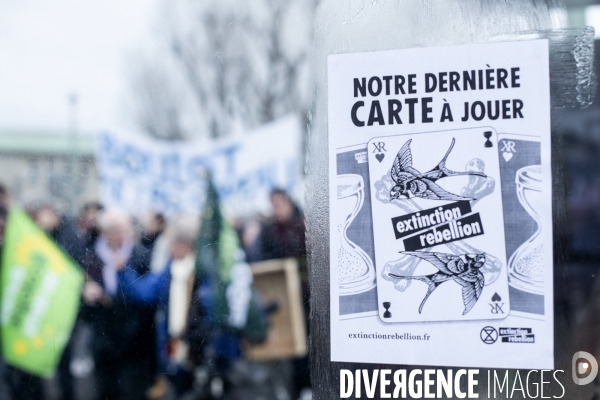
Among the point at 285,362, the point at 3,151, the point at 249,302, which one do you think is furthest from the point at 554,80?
the point at 3,151

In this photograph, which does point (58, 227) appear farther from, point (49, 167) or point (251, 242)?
point (251, 242)

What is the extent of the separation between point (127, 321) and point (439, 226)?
0.70 metres

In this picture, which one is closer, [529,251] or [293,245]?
[529,251]

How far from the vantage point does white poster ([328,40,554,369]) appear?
3.69 ft

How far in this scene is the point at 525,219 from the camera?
1.13 meters

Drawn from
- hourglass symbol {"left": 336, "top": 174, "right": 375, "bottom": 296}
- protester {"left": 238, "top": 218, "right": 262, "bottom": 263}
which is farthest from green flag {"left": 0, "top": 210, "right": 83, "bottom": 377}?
hourglass symbol {"left": 336, "top": 174, "right": 375, "bottom": 296}

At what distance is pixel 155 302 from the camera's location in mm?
1312

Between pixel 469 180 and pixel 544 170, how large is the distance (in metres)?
0.14

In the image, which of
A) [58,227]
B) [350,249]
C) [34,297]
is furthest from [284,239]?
[34,297]

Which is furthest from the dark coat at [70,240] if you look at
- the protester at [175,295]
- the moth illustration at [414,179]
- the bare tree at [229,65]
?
the moth illustration at [414,179]

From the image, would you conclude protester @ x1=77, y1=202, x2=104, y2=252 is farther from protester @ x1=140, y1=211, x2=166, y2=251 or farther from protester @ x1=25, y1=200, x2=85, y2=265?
protester @ x1=140, y1=211, x2=166, y2=251

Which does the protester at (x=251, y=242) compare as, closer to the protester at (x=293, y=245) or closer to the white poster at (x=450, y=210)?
the protester at (x=293, y=245)

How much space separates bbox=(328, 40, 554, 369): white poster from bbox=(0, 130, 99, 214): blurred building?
2.25 feet

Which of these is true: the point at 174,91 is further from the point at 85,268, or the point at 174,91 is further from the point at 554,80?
the point at 554,80
